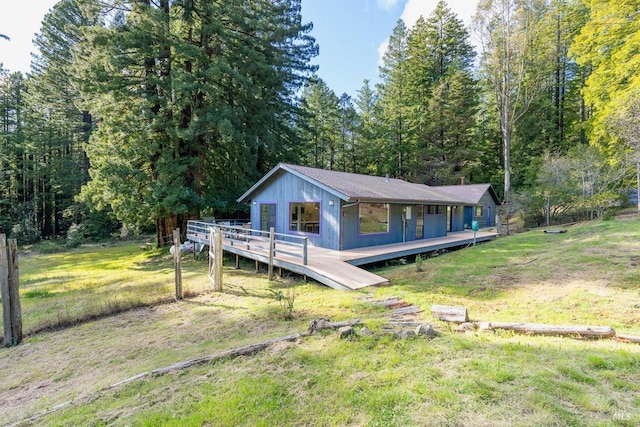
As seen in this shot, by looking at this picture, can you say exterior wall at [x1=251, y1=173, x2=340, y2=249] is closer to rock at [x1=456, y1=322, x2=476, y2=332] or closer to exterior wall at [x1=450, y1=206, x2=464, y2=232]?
rock at [x1=456, y1=322, x2=476, y2=332]

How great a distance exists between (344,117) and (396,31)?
32.7ft

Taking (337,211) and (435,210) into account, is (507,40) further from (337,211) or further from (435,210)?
(337,211)

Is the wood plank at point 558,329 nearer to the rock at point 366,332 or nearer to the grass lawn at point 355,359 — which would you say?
the grass lawn at point 355,359

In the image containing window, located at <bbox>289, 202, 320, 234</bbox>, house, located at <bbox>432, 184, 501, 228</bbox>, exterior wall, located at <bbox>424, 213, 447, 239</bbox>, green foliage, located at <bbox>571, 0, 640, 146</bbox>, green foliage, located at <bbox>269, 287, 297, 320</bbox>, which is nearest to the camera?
green foliage, located at <bbox>269, 287, 297, 320</bbox>

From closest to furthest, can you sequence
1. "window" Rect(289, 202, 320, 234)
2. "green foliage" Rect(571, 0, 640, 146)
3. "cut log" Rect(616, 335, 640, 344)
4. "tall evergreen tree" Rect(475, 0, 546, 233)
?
"cut log" Rect(616, 335, 640, 344)
"green foliage" Rect(571, 0, 640, 146)
"window" Rect(289, 202, 320, 234)
"tall evergreen tree" Rect(475, 0, 546, 233)

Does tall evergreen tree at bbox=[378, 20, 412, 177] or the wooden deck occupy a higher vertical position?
tall evergreen tree at bbox=[378, 20, 412, 177]

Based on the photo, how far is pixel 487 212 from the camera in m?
20.9

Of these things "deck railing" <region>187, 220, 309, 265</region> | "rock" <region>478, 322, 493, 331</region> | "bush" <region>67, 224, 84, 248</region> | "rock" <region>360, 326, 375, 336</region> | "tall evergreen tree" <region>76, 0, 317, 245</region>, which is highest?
"tall evergreen tree" <region>76, 0, 317, 245</region>

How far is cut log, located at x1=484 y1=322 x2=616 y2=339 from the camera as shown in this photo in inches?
144

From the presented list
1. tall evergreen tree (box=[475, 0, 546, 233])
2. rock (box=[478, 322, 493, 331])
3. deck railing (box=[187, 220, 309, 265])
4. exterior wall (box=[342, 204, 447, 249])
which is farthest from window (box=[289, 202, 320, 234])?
tall evergreen tree (box=[475, 0, 546, 233])

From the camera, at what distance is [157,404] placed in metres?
3.01

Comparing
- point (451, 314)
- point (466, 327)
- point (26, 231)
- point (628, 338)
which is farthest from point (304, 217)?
point (26, 231)

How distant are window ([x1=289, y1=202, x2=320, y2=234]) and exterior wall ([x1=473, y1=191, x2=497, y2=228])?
520 inches

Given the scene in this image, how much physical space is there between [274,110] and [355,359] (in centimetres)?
1923
